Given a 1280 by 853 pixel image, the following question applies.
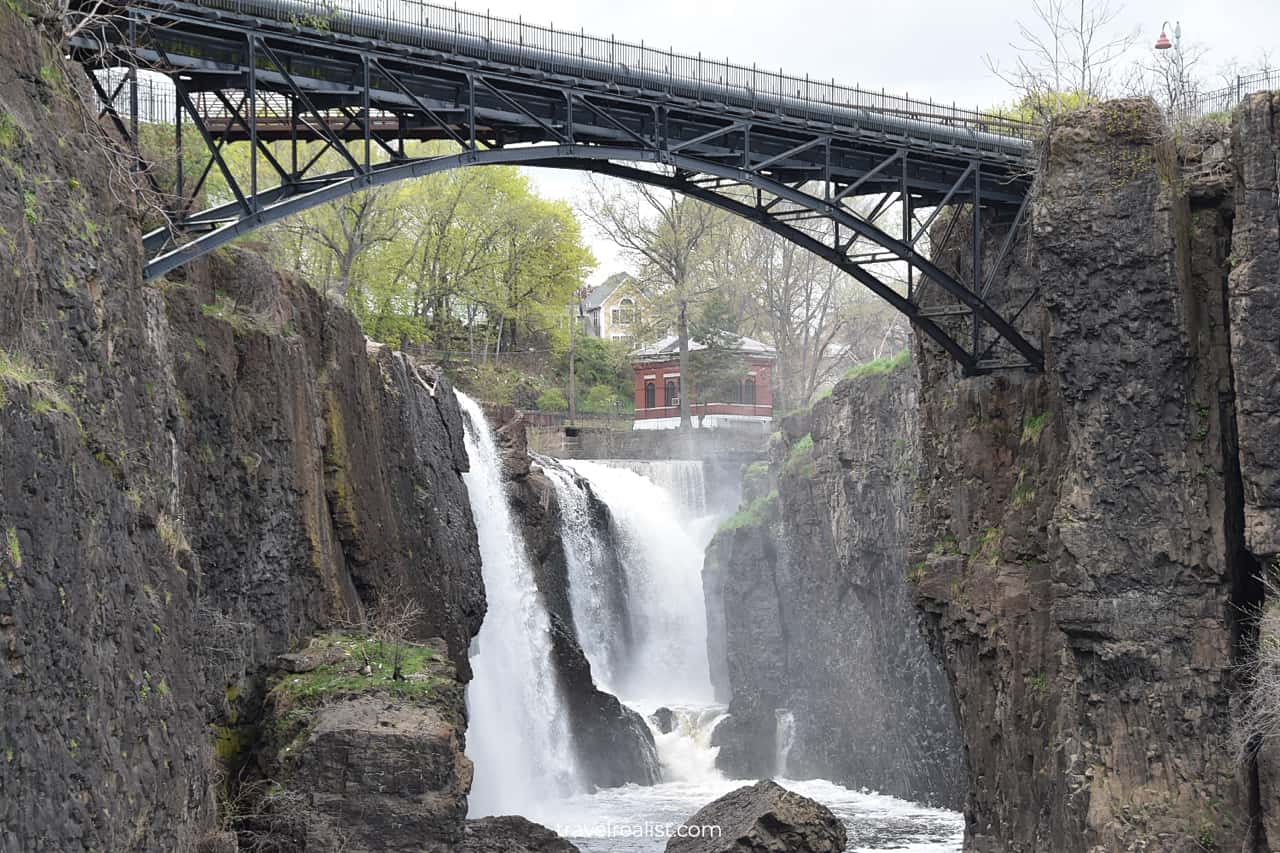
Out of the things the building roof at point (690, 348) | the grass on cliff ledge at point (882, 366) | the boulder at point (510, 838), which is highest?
the building roof at point (690, 348)

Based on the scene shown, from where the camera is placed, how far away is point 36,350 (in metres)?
12.1

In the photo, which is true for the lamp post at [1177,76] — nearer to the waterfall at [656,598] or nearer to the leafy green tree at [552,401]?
the waterfall at [656,598]

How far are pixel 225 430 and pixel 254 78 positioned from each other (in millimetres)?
4538

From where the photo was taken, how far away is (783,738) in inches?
1531

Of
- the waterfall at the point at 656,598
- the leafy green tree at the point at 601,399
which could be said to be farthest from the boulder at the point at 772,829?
the leafy green tree at the point at 601,399

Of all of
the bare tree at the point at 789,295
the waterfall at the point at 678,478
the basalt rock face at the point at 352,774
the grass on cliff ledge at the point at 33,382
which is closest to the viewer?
the grass on cliff ledge at the point at 33,382

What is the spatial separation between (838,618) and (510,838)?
16.0 meters

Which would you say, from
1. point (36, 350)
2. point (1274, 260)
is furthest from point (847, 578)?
point (36, 350)

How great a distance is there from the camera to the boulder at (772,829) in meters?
22.4

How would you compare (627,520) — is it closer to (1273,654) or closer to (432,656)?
(432,656)

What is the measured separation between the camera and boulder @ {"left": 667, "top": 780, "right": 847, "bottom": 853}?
22.4 metres

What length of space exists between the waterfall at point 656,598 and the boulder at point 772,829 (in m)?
16.6

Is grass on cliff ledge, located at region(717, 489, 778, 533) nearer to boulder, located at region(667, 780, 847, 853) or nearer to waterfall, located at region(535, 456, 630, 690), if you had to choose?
waterfall, located at region(535, 456, 630, 690)

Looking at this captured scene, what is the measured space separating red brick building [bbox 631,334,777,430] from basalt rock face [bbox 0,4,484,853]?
117 feet
